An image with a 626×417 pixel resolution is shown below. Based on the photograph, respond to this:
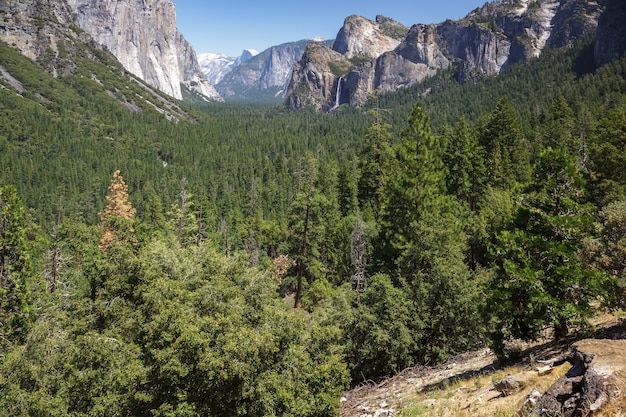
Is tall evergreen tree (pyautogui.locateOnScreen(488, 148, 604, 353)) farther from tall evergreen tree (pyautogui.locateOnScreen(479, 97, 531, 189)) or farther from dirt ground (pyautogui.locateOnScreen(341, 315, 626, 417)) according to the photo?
tall evergreen tree (pyautogui.locateOnScreen(479, 97, 531, 189))

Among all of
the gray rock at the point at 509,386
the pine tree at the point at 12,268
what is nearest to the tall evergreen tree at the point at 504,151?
the gray rock at the point at 509,386

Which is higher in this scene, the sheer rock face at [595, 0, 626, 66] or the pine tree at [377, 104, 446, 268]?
the sheer rock face at [595, 0, 626, 66]

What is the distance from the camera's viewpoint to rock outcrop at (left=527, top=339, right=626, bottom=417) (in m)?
6.31

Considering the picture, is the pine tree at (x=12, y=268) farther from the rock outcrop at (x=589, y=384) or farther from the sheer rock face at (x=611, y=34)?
the sheer rock face at (x=611, y=34)

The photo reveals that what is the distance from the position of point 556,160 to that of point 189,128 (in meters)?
184

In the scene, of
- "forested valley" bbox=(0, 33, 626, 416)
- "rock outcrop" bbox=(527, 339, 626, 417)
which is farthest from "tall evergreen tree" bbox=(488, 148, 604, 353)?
"rock outcrop" bbox=(527, 339, 626, 417)

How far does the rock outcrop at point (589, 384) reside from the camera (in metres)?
6.31

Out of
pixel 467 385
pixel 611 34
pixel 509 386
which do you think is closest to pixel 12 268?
pixel 467 385

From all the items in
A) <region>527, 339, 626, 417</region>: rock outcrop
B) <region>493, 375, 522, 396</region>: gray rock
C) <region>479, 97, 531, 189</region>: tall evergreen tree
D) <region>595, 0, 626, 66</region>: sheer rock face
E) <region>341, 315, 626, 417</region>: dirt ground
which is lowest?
<region>341, 315, 626, 417</region>: dirt ground

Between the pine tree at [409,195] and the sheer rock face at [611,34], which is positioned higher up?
the sheer rock face at [611,34]

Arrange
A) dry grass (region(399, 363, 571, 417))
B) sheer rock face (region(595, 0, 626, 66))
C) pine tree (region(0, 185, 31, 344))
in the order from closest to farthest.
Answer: dry grass (region(399, 363, 571, 417)), pine tree (region(0, 185, 31, 344)), sheer rock face (region(595, 0, 626, 66))

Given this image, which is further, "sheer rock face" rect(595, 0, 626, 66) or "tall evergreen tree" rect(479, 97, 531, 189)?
"sheer rock face" rect(595, 0, 626, 66)

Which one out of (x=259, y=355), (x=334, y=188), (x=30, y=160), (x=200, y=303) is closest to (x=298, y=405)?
(x=259, y=355)

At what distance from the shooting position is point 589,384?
660cm
